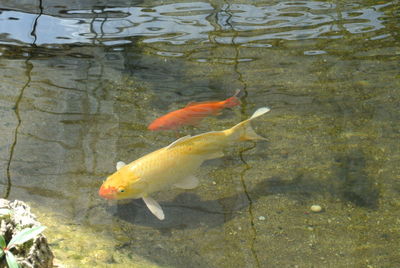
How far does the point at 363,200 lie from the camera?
11.8 feet

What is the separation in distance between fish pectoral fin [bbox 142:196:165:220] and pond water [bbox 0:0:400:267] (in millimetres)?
144

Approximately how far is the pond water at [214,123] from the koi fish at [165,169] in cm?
18

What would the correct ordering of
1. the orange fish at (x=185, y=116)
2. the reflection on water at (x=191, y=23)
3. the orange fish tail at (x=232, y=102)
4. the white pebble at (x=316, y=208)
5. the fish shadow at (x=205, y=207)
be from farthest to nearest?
the reflection on water at (x=191, y=23) < the orange fish tail at (x=232, y=102) < the orange fish at (x=185, y=116) < the white pebble at (x=316, y=208) < the fish shadow at (x=205, y=207)

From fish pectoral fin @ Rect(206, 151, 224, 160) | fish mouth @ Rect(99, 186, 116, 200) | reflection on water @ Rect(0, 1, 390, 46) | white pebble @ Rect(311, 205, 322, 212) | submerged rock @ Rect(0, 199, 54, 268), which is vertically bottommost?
white pebble @ Rect(311, 205, 322, 212)

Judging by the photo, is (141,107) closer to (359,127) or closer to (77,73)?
(77,73)

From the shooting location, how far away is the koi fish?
125 inches

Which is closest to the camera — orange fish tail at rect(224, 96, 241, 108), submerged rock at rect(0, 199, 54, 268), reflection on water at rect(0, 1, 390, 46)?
submerged rock at rect(0, 199, 54, 268)

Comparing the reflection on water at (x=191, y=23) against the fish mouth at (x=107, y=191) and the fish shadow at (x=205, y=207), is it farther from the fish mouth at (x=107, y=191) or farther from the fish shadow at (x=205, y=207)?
the fish mouth at (x=107, y=191)

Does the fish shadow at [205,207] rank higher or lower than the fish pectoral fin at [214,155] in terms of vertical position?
lower

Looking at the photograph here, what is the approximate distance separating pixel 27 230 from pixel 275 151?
2.25 meters

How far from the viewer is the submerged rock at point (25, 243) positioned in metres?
2.27

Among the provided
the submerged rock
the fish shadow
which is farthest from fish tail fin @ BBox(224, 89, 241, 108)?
the submerged rock

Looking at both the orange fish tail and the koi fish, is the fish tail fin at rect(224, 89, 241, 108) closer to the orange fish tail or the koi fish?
the orange fish tail

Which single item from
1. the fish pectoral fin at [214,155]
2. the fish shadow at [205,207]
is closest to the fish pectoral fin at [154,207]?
the fish shadow at [205,207]
